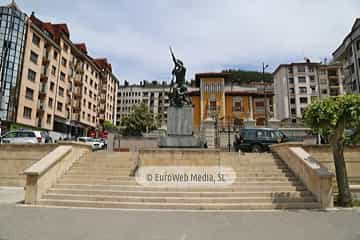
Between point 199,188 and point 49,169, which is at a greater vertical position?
point 49,169

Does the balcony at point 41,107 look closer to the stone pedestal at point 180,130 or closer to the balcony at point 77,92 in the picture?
the balcony at point 77,92

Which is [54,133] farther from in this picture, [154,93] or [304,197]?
[154,93]

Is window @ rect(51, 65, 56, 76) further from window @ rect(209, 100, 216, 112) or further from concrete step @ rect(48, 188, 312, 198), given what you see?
concrete step @ rect(48, 188, 312, 198)

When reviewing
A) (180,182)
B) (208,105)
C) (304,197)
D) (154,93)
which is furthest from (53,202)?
(154,93)

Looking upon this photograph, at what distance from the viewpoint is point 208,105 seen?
48094 mm

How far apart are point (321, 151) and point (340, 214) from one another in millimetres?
5193

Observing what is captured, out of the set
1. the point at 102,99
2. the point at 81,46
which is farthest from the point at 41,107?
the point at 102,99

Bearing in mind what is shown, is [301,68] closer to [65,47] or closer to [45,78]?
[65,47]

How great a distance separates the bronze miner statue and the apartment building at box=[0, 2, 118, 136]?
2641cm

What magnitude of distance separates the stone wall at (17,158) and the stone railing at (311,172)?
1180 centimetres

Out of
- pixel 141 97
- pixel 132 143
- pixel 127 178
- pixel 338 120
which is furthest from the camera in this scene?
pixel 141 97

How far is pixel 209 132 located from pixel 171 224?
2146 centimetres

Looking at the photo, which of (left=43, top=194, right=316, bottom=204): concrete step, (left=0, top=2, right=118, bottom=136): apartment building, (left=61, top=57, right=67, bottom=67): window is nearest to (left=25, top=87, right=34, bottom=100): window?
(left=0, top=2, right=118, bottom=136): apartment building

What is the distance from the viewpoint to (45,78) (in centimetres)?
3762
